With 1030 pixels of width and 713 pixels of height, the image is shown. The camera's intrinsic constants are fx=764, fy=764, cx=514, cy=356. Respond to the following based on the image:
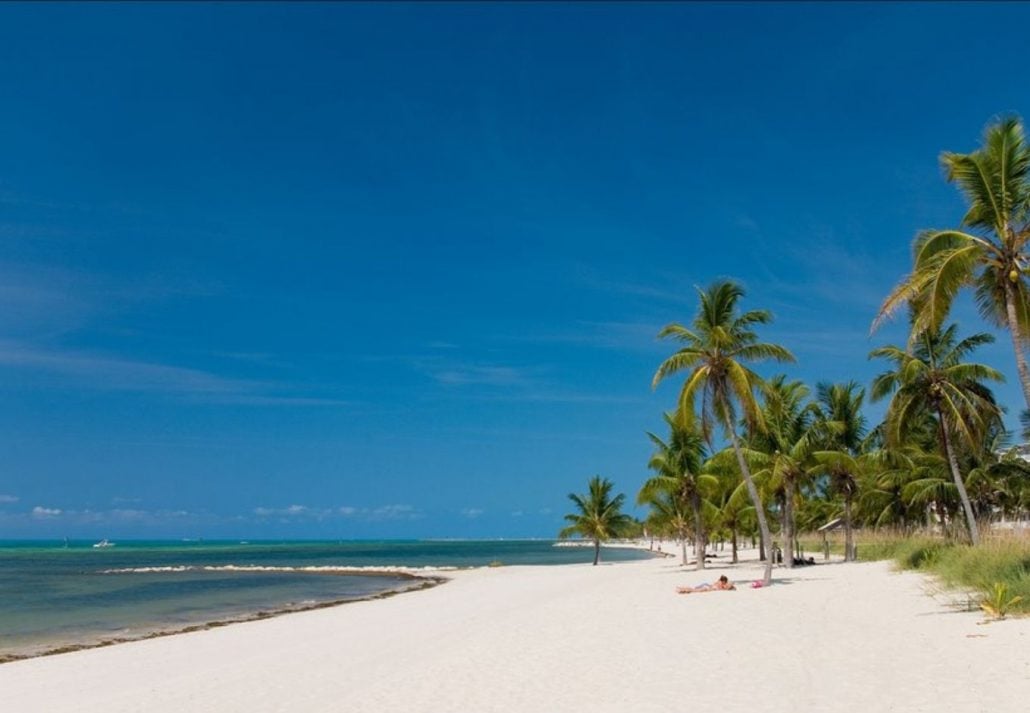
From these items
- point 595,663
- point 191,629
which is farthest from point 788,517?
point 595,663

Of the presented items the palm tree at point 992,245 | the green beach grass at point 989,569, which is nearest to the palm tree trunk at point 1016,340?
the palm tree at point 992,245

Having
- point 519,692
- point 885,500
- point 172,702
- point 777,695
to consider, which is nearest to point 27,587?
point 172,702

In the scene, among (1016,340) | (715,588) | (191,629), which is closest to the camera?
(1016,340)

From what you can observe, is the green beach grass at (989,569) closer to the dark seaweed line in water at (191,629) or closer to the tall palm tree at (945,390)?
the tall palm tree at (945,390)

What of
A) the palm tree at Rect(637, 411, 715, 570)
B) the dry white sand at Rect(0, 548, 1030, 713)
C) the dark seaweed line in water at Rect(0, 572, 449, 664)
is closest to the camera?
the dry white sand at Rect(0, 548, 1030, 713)

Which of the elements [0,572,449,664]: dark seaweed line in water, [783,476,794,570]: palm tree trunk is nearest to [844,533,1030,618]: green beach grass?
[783,476,794,570]: palm tree trunk

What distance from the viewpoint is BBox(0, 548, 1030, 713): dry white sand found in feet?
30.0

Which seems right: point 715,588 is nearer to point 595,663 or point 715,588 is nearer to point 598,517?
point 595,663

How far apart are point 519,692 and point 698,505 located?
3062cm

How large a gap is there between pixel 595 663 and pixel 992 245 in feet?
37.1

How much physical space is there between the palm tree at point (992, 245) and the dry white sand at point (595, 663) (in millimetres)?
5891

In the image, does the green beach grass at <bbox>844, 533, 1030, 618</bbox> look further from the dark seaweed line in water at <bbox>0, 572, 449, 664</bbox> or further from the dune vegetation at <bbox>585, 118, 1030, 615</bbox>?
the dark seaweed line in water at <bbox>0, 572, 449, 664</bbox>

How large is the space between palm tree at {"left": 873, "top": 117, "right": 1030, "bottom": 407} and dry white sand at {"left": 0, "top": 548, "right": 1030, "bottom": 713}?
5891 mm

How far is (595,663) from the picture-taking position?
11.9m
